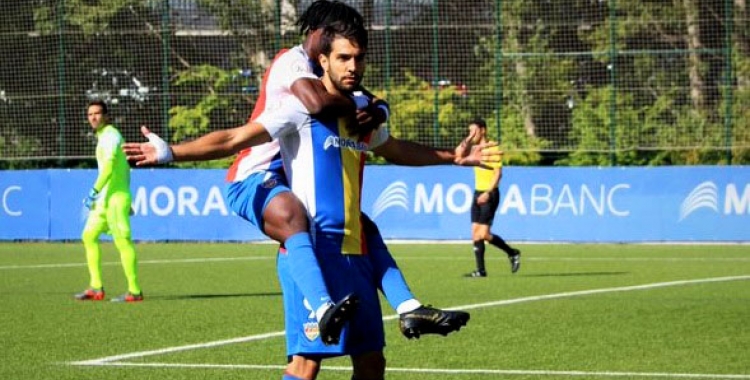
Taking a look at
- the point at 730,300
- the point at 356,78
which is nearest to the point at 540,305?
the point at 730,300

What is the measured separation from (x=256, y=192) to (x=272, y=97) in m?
0.43

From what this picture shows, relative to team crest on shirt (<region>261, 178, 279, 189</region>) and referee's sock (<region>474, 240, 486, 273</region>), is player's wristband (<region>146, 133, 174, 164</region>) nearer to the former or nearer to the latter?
team crest on shirt (<region>261, 178, 279, 189</region>)

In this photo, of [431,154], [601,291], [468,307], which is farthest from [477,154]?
[601,291]

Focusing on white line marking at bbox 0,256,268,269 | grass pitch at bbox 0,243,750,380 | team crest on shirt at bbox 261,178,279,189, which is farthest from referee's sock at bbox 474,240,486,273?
team crest on shirt at bbox 261,178,279,189

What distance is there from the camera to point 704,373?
1042 cm

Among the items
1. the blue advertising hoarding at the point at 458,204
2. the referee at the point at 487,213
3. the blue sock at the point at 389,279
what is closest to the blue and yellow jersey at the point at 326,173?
the blue sock at the point at 389,279

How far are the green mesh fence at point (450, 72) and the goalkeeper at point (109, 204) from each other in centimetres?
1594

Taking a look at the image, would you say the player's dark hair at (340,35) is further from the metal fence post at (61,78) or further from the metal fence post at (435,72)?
the metal fence post at (61,78)

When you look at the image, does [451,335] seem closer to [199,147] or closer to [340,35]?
[340,35]

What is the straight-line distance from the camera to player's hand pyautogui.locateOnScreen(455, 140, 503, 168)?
756cm

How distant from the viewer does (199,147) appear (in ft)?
21.4

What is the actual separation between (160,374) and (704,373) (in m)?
3.56

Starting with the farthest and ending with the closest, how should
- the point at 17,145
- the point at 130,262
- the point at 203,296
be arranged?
the point at 17,145
the point at 203,296
the point at 130,262

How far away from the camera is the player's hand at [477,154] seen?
24.8ft
